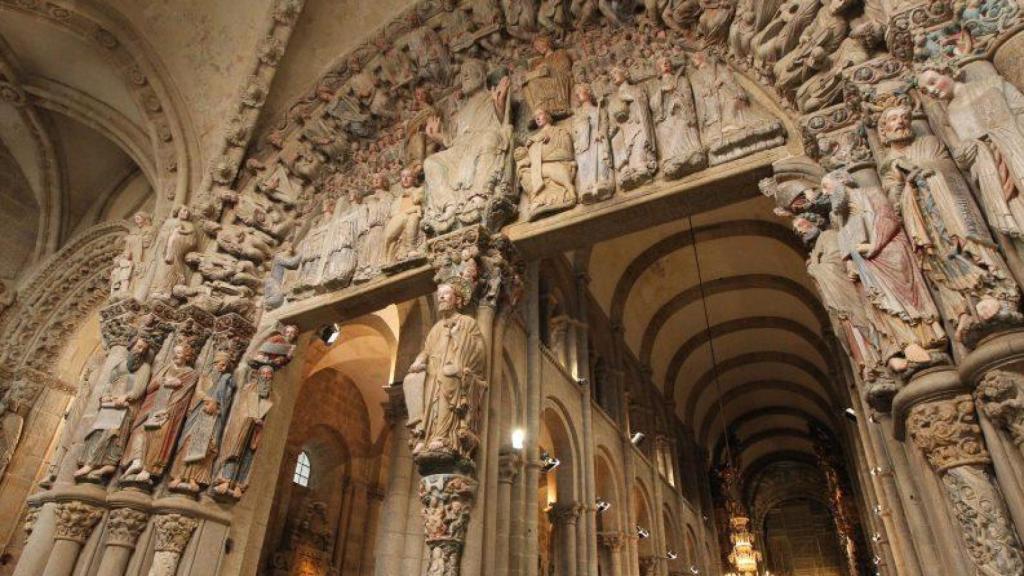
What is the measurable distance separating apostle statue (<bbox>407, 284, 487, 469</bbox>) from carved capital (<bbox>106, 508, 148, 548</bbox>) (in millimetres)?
2842

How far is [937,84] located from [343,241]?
17.4ft

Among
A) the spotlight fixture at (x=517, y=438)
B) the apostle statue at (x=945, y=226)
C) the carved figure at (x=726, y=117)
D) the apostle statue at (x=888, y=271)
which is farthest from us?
the spotlight fixture at (x=517, y=438)

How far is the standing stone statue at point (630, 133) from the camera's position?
538 centimetres

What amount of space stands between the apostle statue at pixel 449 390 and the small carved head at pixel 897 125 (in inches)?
120

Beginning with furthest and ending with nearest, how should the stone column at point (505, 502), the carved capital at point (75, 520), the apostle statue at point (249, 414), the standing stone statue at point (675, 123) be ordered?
1. the stone column at point (505, 502)
2. the apostle statue at point (249, 414)
3. the carved capital at point (75, 520)
4. the standing stone statue at point (675, 123)

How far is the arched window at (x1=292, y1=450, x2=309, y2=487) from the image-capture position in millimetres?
13000

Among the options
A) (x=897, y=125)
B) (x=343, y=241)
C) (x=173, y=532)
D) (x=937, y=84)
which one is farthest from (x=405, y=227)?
(x=937, y=84)

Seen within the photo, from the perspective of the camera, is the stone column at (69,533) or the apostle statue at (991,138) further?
the stone column at (69,533)

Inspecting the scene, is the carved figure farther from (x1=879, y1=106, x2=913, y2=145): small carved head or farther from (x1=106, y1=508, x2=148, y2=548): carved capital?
(x1=106, y1=508, x2=148, y2=548): carved capital

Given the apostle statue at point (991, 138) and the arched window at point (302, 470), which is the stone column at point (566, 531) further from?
the apostle statue at point (991, 138)

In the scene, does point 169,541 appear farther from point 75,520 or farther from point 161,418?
point 161,418

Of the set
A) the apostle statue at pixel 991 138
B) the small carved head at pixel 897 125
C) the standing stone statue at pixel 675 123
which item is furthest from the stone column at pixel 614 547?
the apostle statue at pixel 991 138

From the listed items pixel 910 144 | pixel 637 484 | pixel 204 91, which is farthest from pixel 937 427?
pixel 637 484

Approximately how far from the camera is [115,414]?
611 cm
